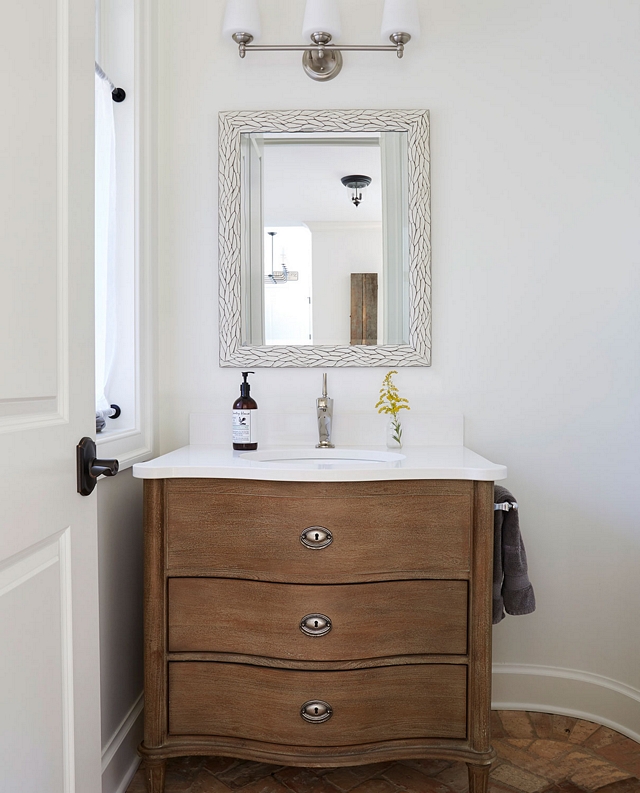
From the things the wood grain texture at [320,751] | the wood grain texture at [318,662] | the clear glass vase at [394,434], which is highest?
the clear glass vase at [394,434]

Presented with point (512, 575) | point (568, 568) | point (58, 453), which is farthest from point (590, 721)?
point (58, 453)

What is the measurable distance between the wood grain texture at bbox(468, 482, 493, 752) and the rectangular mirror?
63 cm

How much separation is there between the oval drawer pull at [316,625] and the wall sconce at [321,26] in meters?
1.60

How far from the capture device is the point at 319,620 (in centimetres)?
143

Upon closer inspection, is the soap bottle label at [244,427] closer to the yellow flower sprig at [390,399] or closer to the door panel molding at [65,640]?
the yellow flower sprig at [390,399]

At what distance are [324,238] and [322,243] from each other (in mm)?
17

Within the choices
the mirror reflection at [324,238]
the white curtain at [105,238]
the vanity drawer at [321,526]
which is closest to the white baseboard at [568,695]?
the vanity drawer at [321,526]

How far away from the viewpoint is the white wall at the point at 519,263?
1917mm

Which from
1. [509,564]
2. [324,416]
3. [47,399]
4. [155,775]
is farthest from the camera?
[324,416]

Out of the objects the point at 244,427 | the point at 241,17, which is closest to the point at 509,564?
the point at 244,427

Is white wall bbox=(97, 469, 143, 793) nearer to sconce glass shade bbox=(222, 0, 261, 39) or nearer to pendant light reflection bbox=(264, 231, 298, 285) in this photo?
pendant light reflection bbox=(264, 231, 298, 285)

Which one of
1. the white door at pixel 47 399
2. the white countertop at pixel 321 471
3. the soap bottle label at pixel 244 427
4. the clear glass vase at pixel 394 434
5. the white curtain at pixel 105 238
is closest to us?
the white door at pixel 47 399

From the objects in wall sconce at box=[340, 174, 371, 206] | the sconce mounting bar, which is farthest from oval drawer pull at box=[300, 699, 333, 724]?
the sconce mounting bar

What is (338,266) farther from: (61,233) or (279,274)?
(61,233)
